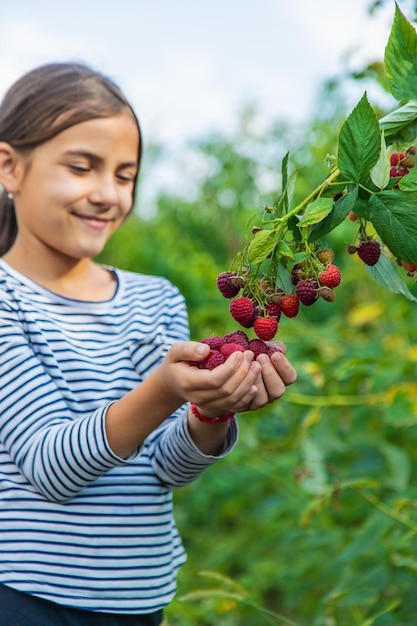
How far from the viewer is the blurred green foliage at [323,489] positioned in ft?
6.24

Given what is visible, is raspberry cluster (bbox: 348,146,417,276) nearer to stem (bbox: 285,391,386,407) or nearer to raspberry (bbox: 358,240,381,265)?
raspberry (bbox: 358,240,381,265)

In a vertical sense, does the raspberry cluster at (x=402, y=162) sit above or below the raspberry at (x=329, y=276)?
above

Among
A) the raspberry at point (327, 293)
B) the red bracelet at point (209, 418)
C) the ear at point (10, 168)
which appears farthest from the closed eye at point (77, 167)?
the raspberry at point (327, 293)

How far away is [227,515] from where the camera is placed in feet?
11.6

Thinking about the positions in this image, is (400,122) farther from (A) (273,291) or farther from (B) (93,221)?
(B) (93,221)

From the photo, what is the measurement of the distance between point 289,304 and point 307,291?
0.03 metres

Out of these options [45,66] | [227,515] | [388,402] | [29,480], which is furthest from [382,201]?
[227,515]

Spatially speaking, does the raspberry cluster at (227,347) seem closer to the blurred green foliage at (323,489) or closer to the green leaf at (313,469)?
the blurred green foliage at (323,489)

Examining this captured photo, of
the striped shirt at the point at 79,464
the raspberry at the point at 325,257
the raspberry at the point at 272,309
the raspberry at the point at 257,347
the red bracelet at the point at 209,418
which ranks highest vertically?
the raspberry at the point at 325,257

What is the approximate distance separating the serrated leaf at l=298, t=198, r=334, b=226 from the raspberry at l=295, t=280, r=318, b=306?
0.07m

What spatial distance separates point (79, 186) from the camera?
1.58m

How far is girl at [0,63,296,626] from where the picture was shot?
1.37 meters

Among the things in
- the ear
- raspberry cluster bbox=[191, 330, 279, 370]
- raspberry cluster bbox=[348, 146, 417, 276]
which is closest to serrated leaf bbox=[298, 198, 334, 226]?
raspberry cluster bbox=[348, 146, 417, 276]

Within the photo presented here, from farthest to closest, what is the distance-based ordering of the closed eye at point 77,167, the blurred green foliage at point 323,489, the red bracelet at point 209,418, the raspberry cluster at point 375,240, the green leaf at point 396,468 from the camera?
the green leaf at point 396,468 < the blurred green foliage at point 323,489 < the closed eye at point 77,167 < the red bracelet at point 209,418 < the raspberry cluster at point 375,240
